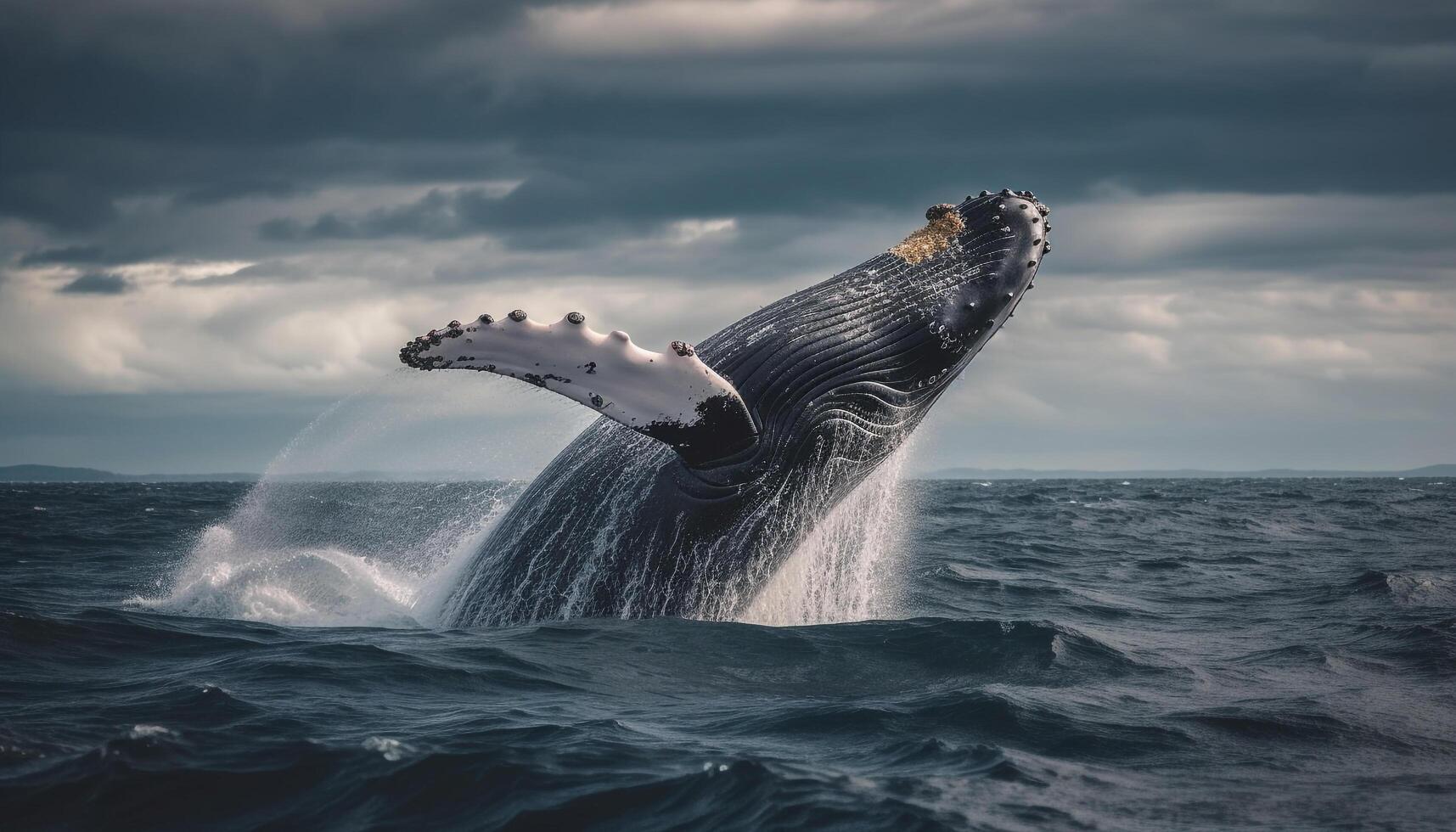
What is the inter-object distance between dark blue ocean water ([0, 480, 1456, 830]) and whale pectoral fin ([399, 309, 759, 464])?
5.24 ft

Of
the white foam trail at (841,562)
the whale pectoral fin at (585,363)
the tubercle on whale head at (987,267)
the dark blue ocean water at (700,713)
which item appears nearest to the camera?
the dark blue ocean water at (700,713)

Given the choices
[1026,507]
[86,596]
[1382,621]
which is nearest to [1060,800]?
[1382,621]

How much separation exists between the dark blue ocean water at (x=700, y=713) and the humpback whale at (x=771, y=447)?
32 cm

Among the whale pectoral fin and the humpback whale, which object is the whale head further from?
the whale pectoral fin

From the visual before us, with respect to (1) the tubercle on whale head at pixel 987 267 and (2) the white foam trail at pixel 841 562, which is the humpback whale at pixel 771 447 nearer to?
(1) the tubercle on whale head at pixel 987 267

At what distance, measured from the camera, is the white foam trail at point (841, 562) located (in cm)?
884

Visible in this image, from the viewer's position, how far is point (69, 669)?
23.1 feet

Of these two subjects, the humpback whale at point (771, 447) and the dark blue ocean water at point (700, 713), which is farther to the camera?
the humpback whale at point (771, 447)

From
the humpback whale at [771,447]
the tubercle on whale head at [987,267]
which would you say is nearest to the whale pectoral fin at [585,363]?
the humpback whale at [771,447]

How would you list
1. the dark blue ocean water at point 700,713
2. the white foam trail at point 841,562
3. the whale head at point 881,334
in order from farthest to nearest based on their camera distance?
the white foam trail at point 841,562 → the whale head at point 881,334 → the dark blue ocean water at point 700,713

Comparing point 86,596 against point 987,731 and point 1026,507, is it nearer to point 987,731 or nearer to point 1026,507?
point 987,731

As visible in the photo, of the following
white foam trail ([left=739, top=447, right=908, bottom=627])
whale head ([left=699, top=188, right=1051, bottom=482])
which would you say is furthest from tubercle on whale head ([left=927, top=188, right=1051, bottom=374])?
white foam trail ([left=739, top=447, right=908, bottom=627])

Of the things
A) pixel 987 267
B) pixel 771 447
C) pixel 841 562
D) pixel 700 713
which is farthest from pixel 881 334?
pixel 700 713

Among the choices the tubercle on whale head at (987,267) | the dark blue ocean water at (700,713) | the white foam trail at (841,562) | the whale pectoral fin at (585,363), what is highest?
the tubercle on whale head at (987,267)
